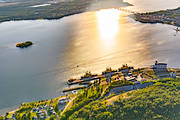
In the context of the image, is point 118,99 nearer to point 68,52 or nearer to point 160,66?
point 160,66

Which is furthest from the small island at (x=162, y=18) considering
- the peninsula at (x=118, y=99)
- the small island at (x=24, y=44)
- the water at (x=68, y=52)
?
the small island at (x=24, y=44)

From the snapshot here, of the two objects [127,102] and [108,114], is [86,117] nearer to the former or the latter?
[108,114]

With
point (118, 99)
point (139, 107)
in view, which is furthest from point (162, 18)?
point (139, 107)

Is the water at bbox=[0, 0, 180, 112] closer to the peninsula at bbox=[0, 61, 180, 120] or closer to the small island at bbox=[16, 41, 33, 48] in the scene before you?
the small island at bbox=[16, 41, 33, 48]

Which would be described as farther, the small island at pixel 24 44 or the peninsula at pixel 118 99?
the small island at pixel 24 44

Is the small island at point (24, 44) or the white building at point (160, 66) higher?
the small island at point (24, 44)

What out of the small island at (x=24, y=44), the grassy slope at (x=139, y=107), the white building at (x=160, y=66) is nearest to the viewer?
the grassy slope at (x=139, y=107)

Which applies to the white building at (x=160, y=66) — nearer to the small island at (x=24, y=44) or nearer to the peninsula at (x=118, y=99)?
the peninsula at (x=118, y=99)
